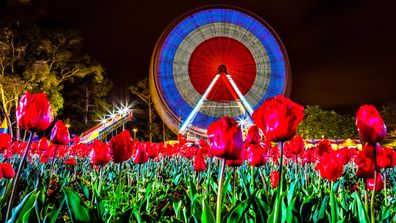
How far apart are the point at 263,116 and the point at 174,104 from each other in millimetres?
23482

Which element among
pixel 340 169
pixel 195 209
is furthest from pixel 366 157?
pixel 195 209

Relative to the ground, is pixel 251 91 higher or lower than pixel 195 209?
higher

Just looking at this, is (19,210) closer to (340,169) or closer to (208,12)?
(340,169)

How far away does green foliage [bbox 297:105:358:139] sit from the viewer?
35.7 m

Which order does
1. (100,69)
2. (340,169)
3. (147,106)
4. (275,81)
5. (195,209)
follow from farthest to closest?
(147,106)
(275,81)
(100,69)
(340,169)
(195,209)

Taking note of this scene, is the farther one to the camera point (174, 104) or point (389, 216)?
point (174, 104)

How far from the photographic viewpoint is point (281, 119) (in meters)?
1.45

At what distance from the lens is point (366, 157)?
1744 millimetres

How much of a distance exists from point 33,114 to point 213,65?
2553 centimetres

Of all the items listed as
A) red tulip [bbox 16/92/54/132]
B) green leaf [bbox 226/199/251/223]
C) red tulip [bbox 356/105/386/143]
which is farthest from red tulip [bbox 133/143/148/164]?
red tulip [bbox 356/105/386/143]

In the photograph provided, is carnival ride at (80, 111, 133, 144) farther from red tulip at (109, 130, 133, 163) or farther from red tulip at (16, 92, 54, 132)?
red tulip at (16, 92, 54, 132)

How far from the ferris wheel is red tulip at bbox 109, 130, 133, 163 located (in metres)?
20.0

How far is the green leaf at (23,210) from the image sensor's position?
1.20 meters

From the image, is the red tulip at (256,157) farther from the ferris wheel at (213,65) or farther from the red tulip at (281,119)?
the ferris wheel at (213,65)
